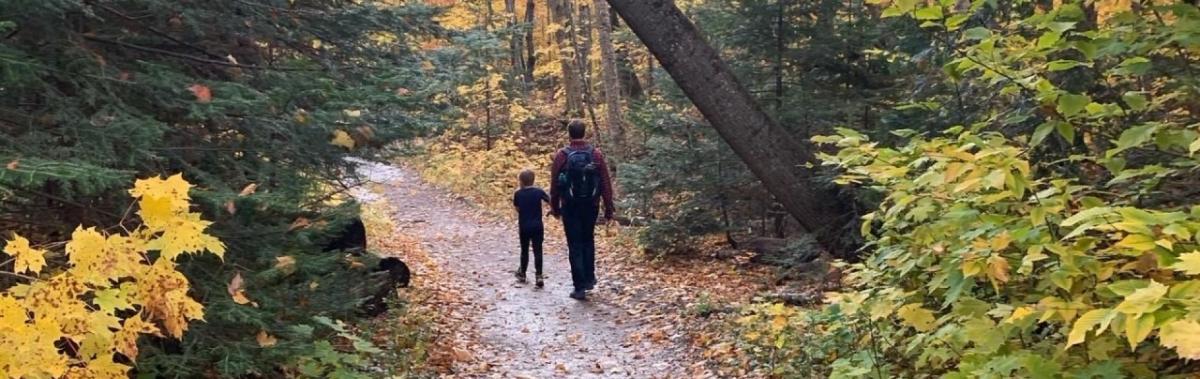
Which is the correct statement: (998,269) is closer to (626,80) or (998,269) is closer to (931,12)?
(931,12)

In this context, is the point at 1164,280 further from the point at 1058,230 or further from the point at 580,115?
the point at 580,115

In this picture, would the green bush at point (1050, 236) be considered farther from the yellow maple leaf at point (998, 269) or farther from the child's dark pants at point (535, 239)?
the child's dark pants at point (535, 239)

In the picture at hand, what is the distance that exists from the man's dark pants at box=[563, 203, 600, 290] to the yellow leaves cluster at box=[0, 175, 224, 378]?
618cm

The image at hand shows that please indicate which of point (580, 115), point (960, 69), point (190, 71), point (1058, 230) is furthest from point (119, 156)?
point (580, 115)

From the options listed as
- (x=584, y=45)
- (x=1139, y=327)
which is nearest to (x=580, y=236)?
(x=1139, y=327)

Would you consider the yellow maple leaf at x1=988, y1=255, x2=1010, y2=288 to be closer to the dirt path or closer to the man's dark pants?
the dirt path

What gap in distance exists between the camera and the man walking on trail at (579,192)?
9055 millimetres

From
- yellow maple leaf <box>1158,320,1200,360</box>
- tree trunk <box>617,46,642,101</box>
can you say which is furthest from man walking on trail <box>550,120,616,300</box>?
tree trunk <box>617,46,642,101</box>

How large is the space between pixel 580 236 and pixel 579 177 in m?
0.73

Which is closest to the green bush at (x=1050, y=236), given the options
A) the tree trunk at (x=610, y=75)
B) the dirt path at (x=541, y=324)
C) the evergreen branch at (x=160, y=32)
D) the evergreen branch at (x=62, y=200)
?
the dirt path at (x=541, y=324)

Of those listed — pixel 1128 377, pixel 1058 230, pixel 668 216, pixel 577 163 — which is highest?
pixel 1058 230

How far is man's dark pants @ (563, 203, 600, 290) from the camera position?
9250mm

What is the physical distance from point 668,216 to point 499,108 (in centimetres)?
1809

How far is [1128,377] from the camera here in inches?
114
